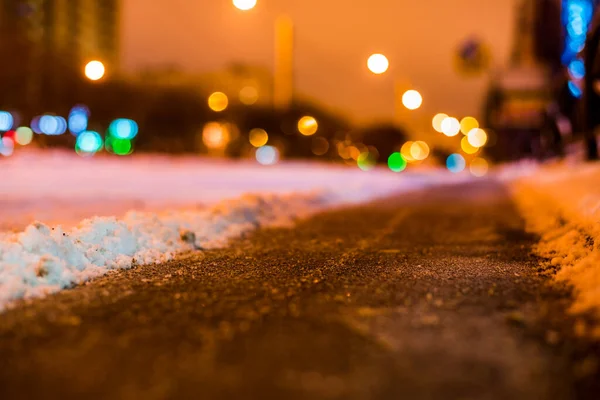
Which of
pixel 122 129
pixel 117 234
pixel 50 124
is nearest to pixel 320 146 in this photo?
pixel 122 129

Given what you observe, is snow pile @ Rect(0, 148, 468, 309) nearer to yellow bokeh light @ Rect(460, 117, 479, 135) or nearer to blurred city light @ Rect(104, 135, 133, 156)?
blurred city light @ Rect(104, 135, 133, 156)

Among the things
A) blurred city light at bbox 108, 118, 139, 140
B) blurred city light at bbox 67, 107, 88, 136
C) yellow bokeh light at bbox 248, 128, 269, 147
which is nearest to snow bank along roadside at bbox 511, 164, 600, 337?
blurred city light at bbox 108, 118, 139, 140

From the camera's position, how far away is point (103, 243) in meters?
6.70

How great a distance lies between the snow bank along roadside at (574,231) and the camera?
502 centimetres

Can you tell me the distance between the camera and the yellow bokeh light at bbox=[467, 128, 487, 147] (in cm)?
10171

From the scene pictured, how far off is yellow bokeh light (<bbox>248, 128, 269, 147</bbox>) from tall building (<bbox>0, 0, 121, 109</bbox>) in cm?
1918

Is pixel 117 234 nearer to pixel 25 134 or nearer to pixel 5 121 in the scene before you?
pixel 5 121

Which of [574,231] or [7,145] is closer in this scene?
[574,231]

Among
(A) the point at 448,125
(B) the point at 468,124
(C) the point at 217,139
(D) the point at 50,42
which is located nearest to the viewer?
(C) the point at 217,139

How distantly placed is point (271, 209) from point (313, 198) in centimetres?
406

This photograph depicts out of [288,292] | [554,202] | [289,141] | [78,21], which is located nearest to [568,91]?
[554,202]

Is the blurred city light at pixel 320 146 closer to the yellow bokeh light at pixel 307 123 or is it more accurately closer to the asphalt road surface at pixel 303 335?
the yellow bokeh light at pixel 307 123

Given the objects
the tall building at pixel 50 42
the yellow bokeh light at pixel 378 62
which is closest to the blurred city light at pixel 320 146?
the tall building at pixel 50 42

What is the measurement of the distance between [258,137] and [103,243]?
7088cm
